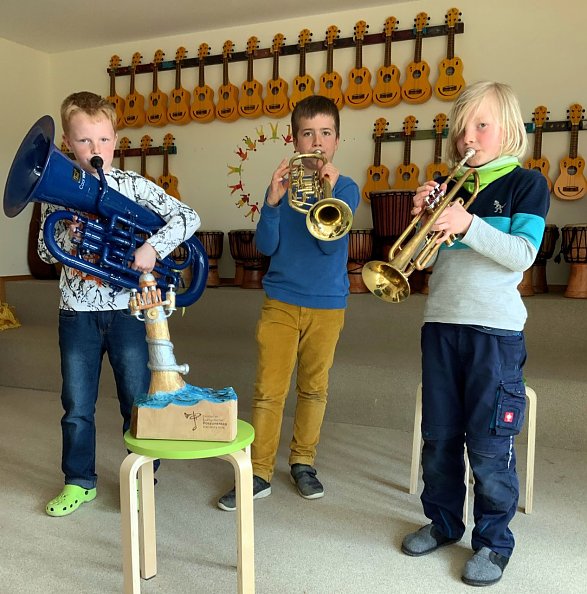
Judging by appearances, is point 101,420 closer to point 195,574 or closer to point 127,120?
point 195,574

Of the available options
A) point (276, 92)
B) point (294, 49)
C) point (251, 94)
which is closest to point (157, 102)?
point (251, 94)

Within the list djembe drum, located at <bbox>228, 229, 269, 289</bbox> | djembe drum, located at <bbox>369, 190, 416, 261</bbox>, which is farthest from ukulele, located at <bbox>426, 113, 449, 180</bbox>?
djembe drum, located at <bbox>228, 229, 269, 289</bbox>

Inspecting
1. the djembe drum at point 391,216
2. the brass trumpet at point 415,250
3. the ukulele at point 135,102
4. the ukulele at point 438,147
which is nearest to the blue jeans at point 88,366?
the brass trumpet at point 415,250

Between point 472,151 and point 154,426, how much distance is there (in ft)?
3.46

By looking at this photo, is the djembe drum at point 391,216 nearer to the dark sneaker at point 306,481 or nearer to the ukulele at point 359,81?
the ukulele at point 359,81

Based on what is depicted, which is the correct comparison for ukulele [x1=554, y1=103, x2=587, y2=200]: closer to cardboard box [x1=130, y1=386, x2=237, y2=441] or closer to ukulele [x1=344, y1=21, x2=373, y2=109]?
ukulele [x1=344, y1=21, x2=373, y2=109]

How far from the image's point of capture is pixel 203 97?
466 cm

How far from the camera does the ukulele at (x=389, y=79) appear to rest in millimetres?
4141

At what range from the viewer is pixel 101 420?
120 inches

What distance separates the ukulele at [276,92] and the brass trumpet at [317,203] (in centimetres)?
251

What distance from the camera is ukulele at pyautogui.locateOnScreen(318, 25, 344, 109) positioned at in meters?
4.27

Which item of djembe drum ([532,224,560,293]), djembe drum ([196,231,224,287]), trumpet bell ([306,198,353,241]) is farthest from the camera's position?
djembe drum ([196,231,224,287])

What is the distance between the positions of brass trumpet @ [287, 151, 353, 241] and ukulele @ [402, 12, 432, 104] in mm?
2333

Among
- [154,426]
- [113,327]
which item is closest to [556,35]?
[113,327]
